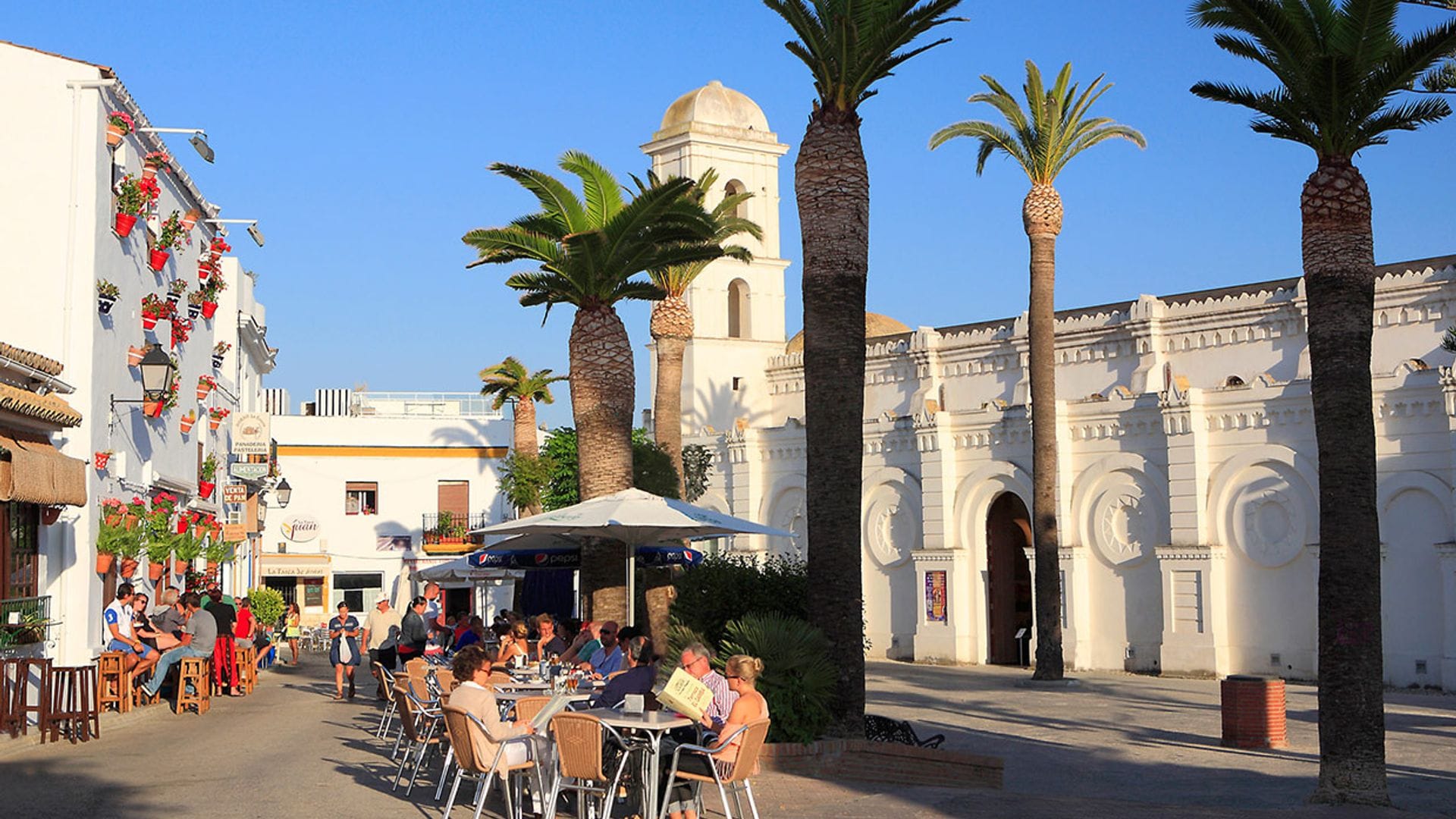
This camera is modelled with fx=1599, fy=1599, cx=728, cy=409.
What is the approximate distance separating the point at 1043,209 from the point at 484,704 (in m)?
24.4

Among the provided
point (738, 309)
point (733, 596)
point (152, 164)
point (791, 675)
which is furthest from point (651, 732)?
point (738, 309)

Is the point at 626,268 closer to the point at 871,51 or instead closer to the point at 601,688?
the point at 871,51

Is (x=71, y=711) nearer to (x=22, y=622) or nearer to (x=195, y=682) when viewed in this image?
(x=22, y=622)

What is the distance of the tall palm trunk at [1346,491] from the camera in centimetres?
1422

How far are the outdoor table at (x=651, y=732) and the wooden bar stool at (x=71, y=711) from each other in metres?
8.04

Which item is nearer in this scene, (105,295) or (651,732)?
(651,732)

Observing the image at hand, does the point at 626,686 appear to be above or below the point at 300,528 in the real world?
below

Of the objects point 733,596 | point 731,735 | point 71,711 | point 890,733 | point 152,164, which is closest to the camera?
point 731,735

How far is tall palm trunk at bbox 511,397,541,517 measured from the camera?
47.7m

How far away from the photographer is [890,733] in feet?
54.6

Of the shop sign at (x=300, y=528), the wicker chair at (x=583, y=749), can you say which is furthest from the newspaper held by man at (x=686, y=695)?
the shop sign at (x=300, y=528)

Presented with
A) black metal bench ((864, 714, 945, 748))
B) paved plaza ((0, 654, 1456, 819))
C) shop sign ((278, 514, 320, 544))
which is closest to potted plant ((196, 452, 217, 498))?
paved plaza ((0, 654, 1456, 819))

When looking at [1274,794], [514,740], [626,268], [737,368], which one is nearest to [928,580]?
[737,368]

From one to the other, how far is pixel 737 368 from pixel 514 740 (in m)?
41.9
